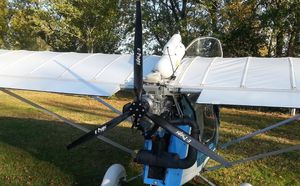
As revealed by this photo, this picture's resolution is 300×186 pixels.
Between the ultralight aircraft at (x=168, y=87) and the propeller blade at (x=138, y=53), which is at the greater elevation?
the propeller blade at (x=138, y=53)

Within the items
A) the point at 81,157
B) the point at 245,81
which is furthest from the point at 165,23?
the point at 245,81

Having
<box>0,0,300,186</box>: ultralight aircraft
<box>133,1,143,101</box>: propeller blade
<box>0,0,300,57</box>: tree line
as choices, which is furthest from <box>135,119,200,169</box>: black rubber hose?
<box>0,0,300,57</box>: tree line

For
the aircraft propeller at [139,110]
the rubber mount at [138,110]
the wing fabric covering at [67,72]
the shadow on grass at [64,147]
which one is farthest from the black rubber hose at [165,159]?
the shadow on grass at [64,147]

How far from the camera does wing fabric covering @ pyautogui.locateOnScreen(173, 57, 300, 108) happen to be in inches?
207

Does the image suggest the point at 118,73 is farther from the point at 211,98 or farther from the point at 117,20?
the point at 117,20

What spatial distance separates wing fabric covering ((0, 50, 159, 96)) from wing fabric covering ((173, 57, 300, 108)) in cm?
101

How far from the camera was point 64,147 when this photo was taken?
394 inches

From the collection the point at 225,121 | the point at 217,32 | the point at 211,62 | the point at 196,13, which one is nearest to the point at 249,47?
the point at 217,32

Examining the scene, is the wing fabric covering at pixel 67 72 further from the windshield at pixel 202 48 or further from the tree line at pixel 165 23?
the tree line at pixel 165 23

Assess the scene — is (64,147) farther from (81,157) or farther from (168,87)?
(168,87)

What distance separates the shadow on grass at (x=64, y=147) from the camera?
8.51 m

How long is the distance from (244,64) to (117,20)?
76.9ft

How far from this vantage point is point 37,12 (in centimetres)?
2836

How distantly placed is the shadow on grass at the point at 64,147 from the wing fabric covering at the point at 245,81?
2989 millimetres
